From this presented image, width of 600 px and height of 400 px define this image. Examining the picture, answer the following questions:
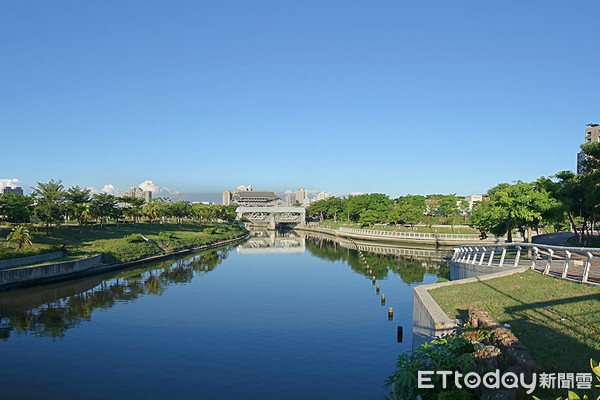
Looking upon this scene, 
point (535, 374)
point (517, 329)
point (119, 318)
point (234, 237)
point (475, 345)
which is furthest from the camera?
point (234, 237)

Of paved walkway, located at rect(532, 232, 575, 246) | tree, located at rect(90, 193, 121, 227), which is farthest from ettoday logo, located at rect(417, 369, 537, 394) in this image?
tree, located at rect(90, 193, 121, 227)

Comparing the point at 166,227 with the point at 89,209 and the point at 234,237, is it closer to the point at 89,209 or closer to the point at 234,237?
the point at 234,237

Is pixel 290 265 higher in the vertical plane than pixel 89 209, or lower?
lower

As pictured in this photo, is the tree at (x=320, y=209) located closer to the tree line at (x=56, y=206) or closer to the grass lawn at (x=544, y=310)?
the tree line at (x=56, y=206)

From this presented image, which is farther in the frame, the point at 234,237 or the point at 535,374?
the point at 234,237

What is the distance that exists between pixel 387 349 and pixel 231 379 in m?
7.56

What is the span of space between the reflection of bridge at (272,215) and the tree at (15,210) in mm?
104000

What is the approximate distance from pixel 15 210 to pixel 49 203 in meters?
3.53

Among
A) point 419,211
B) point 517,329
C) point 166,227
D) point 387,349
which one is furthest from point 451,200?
point 517,329

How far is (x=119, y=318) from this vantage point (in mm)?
26938

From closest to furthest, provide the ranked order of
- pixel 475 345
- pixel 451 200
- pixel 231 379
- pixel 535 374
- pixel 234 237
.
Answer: pixel 535 374, pixel 475 345, pixel 231 379, pixel 234 237, pixel 451 200

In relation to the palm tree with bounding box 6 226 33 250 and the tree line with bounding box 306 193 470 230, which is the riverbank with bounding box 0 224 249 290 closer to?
the palm tree with bounding box 6 226 33 250

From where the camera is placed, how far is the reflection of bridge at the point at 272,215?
6107 inches

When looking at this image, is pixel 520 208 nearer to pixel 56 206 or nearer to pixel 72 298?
pixel 72 298
